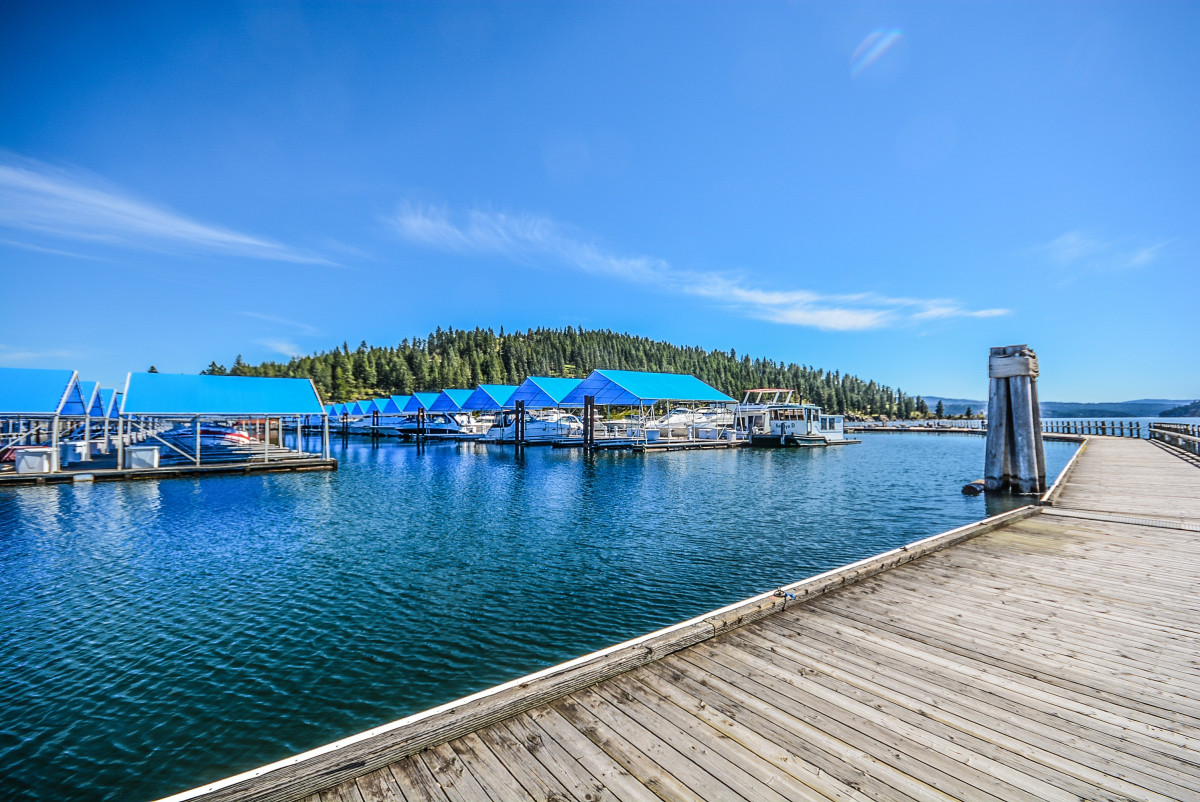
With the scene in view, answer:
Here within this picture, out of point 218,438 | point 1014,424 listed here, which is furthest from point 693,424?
point 218,438

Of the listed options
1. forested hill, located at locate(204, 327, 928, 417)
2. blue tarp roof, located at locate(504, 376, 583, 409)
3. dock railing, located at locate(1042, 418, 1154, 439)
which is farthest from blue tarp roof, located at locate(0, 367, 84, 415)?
forested hill, located at locate(204, 327, 928, 417)

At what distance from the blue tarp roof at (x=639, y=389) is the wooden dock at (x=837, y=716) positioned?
34954mm

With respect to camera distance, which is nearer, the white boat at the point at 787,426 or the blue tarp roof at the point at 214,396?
the blue tarp roof at the point at 214,396

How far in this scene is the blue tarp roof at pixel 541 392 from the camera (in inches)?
1867

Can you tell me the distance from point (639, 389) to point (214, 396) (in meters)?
27.4

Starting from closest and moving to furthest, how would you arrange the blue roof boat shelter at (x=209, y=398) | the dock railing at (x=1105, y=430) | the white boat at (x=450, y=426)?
1. the blue roof boat shelter at (x=209, y=398)
2. the dock railing at (x=1105, y=430)
3. the white boat at (x=450, y=426)

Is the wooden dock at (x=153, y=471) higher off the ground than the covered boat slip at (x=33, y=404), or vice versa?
the covered boat slip at (x=33, y=404)

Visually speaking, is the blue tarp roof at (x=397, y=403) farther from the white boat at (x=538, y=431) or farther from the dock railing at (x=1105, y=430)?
the dock railing at (x=1105, y=430)

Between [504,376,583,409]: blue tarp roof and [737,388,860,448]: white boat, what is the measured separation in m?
17.0

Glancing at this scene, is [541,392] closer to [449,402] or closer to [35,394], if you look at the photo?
[449,402]

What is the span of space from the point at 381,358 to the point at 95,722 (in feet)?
426

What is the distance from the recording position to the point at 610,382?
1683 inches

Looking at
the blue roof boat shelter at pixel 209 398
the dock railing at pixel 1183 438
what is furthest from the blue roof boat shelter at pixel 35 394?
the dock railing at pixel 1183 438

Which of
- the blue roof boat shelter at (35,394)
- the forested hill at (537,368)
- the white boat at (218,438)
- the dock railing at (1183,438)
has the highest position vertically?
the forested hill at (537,368)
